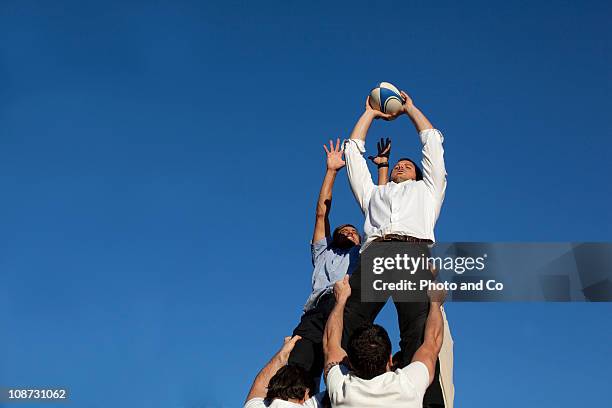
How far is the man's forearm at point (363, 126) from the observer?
29.5 ft

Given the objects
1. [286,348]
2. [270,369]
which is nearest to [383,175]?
[286,348]

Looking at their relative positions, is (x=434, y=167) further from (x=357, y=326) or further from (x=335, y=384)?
(x=335, y=384)

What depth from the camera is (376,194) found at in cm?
835

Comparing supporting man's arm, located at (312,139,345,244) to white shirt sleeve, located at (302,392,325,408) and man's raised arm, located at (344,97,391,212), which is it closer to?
man's raised arm, located at (344,97,391,212)

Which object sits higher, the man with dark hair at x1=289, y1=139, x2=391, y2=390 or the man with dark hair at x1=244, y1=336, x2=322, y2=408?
the man with dark hair at x1=289, y1=139, x2=391, y2=390

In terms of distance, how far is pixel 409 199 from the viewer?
7996 mm

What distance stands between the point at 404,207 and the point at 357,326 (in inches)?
58.7

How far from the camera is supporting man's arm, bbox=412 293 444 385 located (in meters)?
6.40


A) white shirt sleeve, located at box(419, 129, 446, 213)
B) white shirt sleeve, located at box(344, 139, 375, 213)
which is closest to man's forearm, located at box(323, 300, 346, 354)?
white shirt sleeve, located at box(344, 139, 375, 213)

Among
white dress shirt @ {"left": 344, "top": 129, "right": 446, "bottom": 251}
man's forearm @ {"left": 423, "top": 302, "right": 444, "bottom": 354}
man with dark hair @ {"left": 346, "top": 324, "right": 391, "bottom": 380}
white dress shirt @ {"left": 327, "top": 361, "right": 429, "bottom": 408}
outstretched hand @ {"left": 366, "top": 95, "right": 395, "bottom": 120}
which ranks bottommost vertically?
white dress shirt @ {"left": 327, "top": 361, "right": 429, "bottom": 408}

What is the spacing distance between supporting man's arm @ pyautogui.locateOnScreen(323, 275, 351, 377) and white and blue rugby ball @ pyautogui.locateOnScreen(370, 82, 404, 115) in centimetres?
282

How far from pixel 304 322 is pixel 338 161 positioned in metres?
2.40

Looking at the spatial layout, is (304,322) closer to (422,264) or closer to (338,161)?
(422,264)

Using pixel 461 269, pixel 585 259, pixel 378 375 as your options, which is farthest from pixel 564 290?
pixel 378 375
